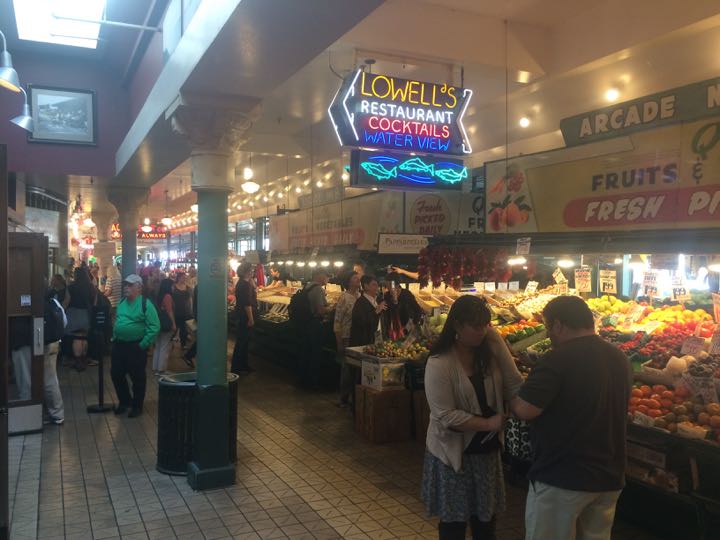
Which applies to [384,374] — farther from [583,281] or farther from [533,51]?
[533,51]

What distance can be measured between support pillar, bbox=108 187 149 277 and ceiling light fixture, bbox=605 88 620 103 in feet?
32.6

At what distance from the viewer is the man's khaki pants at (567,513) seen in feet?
10.4

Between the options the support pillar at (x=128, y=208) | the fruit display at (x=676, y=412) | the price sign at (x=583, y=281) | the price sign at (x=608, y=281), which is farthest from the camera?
the support pillar at (x=128, y=208)

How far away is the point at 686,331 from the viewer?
6.76m

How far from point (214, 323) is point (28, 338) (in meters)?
3.25

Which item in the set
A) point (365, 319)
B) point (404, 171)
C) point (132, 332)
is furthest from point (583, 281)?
point (132, 332)

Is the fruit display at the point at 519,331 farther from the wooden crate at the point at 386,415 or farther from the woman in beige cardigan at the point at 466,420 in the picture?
the woman in beige cardigan at the point at 466,420

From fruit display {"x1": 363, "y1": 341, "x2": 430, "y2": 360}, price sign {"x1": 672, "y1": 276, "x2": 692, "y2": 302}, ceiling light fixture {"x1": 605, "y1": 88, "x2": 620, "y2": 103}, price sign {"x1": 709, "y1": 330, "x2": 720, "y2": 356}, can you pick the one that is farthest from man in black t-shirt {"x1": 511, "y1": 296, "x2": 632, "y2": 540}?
price sign {"x1": 672, "y1": 276, "x2": 692, "y2": 302}

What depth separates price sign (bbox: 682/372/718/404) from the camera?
489cm

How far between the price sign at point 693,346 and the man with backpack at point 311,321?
18.1 feet

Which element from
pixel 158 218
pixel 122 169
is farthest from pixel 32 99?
pixel 158 218

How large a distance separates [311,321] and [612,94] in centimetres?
556

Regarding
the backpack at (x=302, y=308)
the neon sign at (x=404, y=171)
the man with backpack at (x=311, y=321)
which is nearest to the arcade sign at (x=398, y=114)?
the neon sign at (x=404, y=171)

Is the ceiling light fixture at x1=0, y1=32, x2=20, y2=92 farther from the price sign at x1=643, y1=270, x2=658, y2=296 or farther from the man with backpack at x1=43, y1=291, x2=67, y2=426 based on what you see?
the price sign at x1=643, y1=270, x2=658, y2=296
